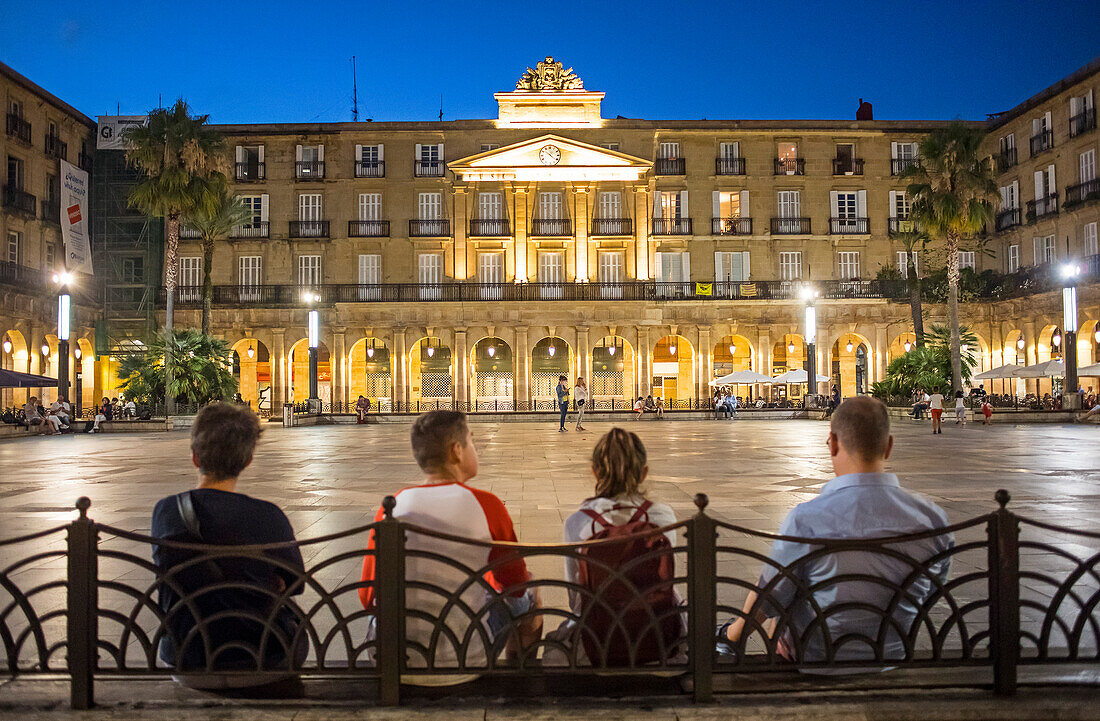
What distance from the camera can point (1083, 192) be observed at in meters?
35.9

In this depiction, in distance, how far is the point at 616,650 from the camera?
332cm

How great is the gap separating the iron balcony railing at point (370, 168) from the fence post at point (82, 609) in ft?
141

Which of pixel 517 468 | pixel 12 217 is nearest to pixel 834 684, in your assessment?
pixel 517 468

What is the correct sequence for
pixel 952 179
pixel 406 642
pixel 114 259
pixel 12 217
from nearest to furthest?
1. pixel 406 642
2. pixel 952 179
3. pixel 12 217
4. pixel 114 259

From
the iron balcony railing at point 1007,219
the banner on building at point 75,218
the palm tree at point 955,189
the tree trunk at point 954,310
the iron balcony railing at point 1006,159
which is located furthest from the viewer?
the iron balcony railing at point 1006,159

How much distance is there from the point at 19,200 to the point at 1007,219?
48634mm

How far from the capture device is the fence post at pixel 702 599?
124 inches

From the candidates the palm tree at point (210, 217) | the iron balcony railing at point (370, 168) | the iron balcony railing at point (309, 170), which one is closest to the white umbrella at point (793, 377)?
the iron balcony railing at point (370, 168)

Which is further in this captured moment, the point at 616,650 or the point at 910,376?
the point at 910,376

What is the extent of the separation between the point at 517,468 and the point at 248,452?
10121 millimetres

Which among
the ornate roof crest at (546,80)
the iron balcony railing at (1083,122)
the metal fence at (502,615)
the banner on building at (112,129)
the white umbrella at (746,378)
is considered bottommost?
the metal fence at (502,615)

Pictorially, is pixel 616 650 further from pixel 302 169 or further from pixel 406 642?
pixel 302 169

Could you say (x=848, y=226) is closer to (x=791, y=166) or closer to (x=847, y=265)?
(x=847, y=265)

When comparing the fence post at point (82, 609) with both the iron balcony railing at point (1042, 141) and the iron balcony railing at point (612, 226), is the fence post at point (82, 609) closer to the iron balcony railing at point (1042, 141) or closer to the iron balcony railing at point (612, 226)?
the iron balcony railing at point (612, 226)
